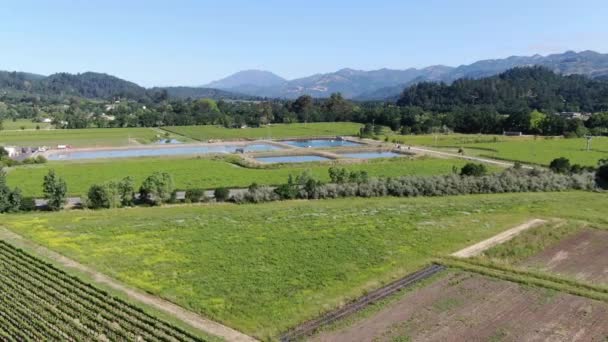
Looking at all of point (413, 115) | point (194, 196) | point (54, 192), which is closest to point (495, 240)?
point (194, 196)

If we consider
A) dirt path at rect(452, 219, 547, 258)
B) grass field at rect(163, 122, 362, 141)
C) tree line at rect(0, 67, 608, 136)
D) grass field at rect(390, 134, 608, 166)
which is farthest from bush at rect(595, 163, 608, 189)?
grass field at rect(163, 122, 362, 141)

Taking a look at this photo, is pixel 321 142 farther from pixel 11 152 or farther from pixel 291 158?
pixel 11 152

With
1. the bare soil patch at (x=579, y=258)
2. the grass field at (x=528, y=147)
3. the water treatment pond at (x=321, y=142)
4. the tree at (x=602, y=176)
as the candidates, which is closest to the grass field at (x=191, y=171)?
the grass field at (x=528, y=147)

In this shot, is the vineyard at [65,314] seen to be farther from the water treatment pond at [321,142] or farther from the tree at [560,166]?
the water treatment pond at [321,142]

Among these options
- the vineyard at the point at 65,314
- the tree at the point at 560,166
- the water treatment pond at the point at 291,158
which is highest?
the tree at the point at 560,166

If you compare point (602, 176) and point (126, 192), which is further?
point (602, 176)

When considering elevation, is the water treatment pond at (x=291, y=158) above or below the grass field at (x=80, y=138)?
below
